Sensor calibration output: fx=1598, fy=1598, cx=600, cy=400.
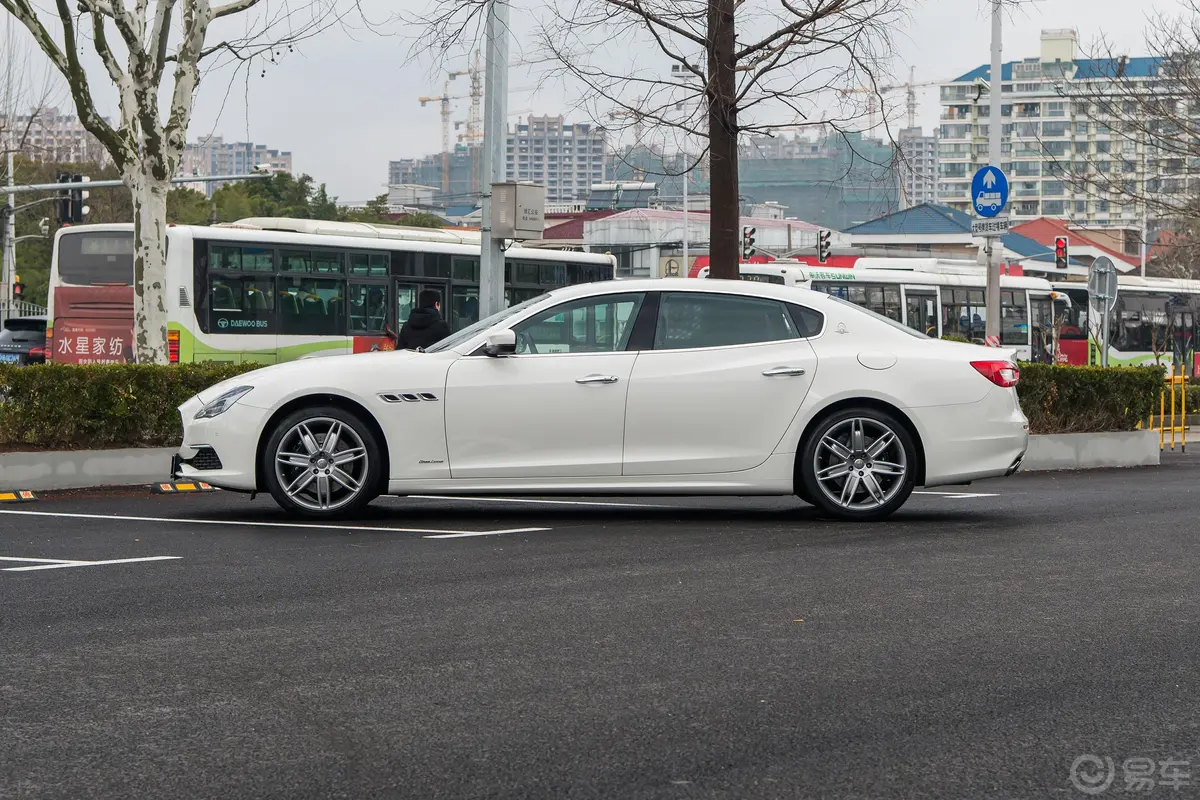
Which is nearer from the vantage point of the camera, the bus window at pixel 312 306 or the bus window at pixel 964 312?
the bus window at pixel 312 306

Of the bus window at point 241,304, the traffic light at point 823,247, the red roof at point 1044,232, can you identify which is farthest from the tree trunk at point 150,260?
the red roof at point 1044,232

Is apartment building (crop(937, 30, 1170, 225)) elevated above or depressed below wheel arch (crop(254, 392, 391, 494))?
above

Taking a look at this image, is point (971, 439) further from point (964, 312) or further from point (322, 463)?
point (964, 312)

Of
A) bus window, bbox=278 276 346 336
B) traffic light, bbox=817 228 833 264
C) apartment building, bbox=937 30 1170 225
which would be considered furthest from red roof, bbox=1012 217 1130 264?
bus window, bbox=278 276 346 336

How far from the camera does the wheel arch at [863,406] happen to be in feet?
32.5

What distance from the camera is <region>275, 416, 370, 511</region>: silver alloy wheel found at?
9.84 m

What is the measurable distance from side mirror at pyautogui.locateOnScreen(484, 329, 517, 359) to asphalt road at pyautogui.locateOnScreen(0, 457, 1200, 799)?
1.13m

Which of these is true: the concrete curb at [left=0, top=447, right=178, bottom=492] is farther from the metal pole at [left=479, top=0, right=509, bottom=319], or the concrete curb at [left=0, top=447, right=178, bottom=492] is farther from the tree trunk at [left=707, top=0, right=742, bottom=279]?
the tree trunk at [left=707, top=0, right=742, bottom=279]

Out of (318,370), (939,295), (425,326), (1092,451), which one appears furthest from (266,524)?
(939,295)

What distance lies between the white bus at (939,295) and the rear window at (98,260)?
1258cm

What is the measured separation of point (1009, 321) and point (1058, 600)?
30380mm

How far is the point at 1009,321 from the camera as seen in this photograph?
3625cm

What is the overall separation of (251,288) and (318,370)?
50.7 feet

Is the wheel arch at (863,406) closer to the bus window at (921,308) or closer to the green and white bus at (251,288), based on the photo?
the green and white bus at (251,288)
